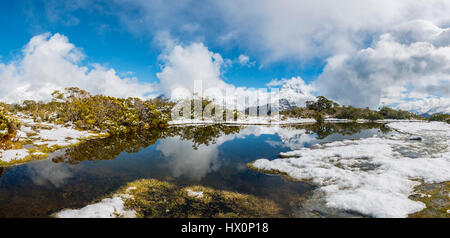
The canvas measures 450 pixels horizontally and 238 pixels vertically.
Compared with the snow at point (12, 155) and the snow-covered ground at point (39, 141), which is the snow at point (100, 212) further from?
the snow at point (12, 155)

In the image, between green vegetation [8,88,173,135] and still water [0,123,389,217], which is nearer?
still water [0,123,389,217]

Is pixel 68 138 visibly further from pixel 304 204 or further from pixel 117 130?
pixel 304 204

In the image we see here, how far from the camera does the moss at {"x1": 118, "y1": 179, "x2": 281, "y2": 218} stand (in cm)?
1228

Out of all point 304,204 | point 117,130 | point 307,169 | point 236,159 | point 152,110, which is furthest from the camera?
point 152,110

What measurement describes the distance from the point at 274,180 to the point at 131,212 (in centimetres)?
1298

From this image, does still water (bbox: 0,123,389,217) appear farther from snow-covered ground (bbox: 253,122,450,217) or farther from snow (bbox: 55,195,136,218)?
snow-covered ground (bbox: 253,122,450,217)

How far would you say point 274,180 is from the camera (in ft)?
60.0

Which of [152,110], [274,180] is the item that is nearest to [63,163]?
[274,180]

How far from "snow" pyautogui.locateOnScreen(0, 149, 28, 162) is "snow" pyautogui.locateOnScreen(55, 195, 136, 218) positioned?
19212 mm

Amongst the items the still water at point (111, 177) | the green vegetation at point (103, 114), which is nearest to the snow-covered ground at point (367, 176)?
the still water at point (111, 177)

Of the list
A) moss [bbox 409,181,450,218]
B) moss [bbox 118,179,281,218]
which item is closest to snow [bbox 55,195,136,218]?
moss [bbox 118,179,281,218]

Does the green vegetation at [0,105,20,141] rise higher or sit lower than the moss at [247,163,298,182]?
higher

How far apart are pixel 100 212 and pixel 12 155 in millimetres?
23152
